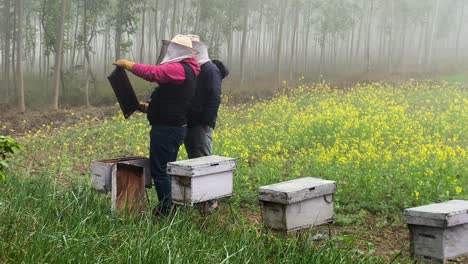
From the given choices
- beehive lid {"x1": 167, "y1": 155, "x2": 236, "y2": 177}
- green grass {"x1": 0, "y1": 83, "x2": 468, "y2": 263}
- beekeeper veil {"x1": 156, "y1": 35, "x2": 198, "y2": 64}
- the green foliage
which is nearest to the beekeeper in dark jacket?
beekeeper veil {"x1": 156, "y1": 35, "x2": 198, "y2": 64}

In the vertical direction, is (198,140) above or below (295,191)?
above

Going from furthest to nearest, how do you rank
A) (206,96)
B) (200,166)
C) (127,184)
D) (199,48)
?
(206,96) < (199,48) < (127,184) < (200,166)

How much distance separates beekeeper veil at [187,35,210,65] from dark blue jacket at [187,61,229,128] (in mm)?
142

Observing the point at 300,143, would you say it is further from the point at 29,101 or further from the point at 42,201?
the point at 29,101

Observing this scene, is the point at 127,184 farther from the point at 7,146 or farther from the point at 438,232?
the point at 438,232

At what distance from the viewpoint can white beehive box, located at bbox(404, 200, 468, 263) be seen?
3904 millimetres

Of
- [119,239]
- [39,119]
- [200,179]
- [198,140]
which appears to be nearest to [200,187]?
[200,179]

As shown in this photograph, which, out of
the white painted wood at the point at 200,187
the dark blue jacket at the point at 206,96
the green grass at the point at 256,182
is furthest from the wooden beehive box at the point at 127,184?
the dark blue jacket at the point at 206,96

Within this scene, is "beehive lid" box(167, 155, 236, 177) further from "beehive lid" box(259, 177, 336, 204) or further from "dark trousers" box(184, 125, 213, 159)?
"dark trousers" box(184, 125, 213, 159)

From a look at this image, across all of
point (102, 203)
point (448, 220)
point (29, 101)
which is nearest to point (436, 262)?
point (448, 220)

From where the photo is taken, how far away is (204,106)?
651 centimetres

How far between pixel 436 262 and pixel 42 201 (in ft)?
11.8

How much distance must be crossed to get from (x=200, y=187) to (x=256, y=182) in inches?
148

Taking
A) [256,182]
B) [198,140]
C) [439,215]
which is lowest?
[256,182]
